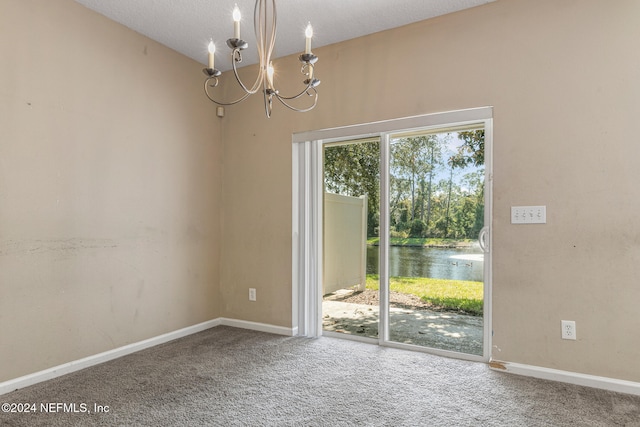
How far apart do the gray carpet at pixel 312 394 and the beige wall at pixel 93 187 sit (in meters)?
0.40

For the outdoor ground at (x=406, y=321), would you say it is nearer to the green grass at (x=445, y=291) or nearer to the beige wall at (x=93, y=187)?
the green grass at (x=445, y=291)

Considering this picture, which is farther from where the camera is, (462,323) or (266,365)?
(462,323)

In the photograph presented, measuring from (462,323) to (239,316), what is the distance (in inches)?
81.0

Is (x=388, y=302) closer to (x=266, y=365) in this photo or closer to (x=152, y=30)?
(x=266, y=365)

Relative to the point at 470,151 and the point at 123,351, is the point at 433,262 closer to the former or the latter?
the point at 470,151

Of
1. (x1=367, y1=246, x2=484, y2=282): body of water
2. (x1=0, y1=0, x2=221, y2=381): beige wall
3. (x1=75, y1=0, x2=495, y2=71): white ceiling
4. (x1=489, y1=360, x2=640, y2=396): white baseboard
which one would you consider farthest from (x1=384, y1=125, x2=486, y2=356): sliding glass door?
(x1=0, y1=0, x2=221, y2=381): beige wall

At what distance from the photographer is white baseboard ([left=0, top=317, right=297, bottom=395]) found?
2396 millimetres

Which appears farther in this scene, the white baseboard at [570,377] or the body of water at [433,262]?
the body of water at [433,262]

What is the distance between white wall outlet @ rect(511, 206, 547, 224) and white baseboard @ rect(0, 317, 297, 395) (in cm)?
206

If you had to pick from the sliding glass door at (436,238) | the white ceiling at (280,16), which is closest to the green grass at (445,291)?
the sliding glass door at (436,238)

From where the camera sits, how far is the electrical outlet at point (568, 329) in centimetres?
247

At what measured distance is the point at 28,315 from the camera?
2.44 metres

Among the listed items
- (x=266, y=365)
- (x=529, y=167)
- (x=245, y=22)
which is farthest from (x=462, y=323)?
(x=245, y=22)

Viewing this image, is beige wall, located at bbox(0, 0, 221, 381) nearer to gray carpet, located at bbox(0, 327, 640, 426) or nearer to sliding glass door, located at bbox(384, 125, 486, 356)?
gray carpet, located at bbox(0, 327, 640, 426)
